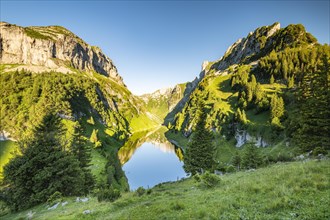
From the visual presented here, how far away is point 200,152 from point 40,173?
3029 centimetres

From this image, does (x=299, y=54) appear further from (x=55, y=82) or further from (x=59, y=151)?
(x=55, y=82)

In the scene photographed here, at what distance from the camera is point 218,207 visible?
11.4m

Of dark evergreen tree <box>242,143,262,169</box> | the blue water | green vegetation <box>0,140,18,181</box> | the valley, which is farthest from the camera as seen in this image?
green vegetation <box>0,140,18,181</box>

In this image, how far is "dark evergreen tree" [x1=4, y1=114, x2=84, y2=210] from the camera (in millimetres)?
29453

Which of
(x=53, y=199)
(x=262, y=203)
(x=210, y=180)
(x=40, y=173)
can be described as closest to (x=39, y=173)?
(x=40, y=173)

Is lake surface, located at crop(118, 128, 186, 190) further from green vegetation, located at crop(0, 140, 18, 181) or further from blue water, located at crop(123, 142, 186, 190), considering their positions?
green vegetation, located at crop(0, 140, 18, 181)

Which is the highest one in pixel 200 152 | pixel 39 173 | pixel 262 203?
pixel 262 203

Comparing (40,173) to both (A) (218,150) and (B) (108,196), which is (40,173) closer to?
(B) (108,196)

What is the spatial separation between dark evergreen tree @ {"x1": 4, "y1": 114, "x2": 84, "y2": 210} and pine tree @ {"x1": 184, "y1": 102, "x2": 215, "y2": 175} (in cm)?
2335

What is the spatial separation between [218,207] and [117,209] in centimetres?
803

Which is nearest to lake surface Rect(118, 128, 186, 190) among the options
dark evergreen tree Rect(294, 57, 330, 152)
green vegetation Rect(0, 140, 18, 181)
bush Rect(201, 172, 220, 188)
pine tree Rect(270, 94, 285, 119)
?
pine tree Rect(270, 94, 285, 119)

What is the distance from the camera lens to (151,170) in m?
95.2

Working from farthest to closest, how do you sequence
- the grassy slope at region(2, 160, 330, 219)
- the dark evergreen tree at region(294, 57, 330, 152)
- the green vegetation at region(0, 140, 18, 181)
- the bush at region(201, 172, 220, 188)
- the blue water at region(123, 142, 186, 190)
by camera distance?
the green vegetation at region(0, 140, 18, 181)
the blue water at region(123, 142, 186, 190)
the dark evergreen tree at region(294, 57, 330, 152)
the bush at region(201, 172, 220, 188)
the grassy slope at region(2, 160, 330, 219)

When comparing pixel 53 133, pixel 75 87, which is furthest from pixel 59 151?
pixel 75 87
